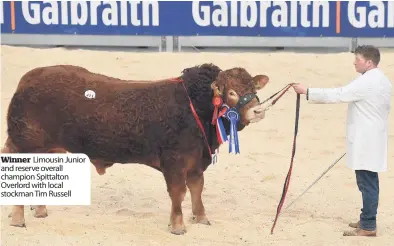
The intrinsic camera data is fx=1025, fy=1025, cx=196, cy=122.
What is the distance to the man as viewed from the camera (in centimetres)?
834

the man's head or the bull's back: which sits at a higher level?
the man's head

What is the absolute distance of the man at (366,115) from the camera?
8.34 meters

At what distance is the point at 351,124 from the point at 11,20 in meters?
8.20

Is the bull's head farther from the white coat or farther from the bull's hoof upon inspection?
the bull's hoof

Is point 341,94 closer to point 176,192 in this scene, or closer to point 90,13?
point 176,192

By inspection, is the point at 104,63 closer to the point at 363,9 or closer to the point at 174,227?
the point at 363,9

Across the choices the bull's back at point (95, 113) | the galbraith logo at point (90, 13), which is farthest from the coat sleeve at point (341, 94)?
the galbraith logo at point (90, 13)

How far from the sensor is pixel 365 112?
8375 millimetres

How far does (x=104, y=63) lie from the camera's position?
48.4ft

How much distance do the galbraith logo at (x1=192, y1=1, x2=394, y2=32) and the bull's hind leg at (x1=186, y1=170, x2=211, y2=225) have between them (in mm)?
6434

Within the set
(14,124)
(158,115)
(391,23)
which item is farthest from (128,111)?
(391,23)
